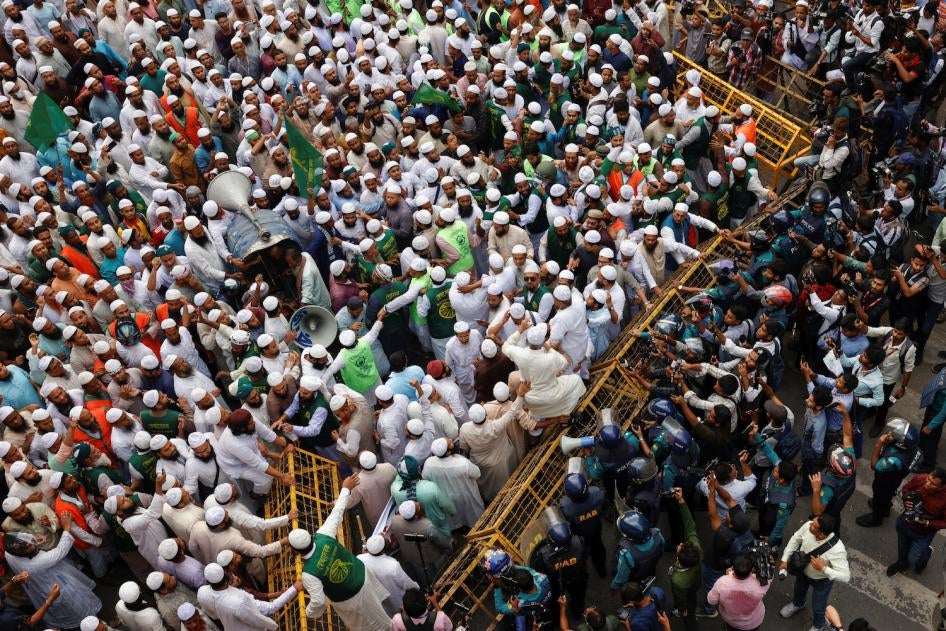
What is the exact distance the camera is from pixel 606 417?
8.45m

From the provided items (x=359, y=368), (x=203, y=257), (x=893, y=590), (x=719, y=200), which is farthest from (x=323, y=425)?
(x=893, y=590)

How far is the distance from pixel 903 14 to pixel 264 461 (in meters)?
9.84

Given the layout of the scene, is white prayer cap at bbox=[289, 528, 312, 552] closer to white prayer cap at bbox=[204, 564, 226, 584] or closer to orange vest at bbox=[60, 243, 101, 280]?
white prayer cap at bbox=[204, 564, 226, 584]

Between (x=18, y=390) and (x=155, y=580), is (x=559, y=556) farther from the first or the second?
(x=18, y=390)

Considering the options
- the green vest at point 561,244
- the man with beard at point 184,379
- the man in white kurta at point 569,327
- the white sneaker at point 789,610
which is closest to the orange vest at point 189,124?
the man with beard at point 184,379

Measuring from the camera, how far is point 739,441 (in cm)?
882

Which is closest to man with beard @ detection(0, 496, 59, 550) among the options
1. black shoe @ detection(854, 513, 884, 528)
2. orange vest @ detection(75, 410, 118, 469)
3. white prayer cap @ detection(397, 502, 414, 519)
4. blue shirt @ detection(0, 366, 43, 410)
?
orange vest @ detection(75, 410, 118, 469)

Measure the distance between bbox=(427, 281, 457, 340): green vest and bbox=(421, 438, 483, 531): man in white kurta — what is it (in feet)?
5.67

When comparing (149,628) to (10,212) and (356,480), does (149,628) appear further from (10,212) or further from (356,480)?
(10,212)

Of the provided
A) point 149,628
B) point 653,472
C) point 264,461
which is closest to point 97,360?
point 264,461

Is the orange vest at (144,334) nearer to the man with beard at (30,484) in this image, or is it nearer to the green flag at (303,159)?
the man with beard at (30,484)

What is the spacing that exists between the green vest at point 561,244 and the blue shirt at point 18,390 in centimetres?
541

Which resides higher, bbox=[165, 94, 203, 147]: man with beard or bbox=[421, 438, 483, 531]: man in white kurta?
bbox=[165, 94, 203, 147]: man with beard

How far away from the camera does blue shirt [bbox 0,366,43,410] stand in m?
9.20
